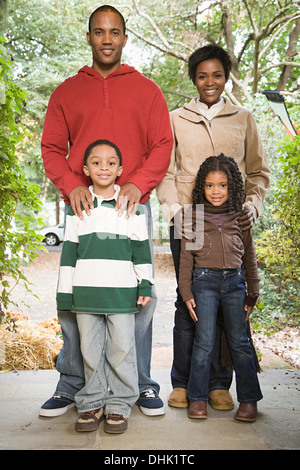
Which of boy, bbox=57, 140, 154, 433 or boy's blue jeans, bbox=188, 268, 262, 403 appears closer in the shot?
boy, bbox=57, 140, 154, 433

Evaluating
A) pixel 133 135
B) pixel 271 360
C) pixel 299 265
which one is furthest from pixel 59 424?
pixel 299 265

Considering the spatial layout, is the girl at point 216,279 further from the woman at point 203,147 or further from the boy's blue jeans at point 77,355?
the boy's blue jeans at point 77,355

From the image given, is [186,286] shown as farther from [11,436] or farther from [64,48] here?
[64,48]

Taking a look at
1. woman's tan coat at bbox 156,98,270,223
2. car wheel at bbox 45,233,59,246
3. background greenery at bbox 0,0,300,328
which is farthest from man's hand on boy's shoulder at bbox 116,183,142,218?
car wheel at bbox 45,233,59,246

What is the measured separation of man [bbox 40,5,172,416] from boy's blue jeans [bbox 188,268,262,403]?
9.0 inches

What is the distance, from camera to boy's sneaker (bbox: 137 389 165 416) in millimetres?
2240

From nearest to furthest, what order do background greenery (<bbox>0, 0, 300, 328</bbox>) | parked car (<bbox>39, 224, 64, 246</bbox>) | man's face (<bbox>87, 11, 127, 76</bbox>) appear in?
man's face (<bbox>87, 11, 127, 76</bbox>) → background greenery (<bbox>0, 0, 300, 328</bbox>) → parked car (<bbox>39, 224, 64, 246</bbox>)

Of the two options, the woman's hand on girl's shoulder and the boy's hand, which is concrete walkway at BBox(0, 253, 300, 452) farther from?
the woman's hand on girl's shoulder

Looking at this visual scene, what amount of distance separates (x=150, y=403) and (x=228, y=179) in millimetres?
1147

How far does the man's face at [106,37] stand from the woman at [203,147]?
42 centimetres

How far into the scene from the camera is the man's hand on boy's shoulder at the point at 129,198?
7.13 feet

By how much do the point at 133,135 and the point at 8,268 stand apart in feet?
4.27

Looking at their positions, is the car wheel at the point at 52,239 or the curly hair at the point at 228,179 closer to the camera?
the curly hair at the point at 228,179

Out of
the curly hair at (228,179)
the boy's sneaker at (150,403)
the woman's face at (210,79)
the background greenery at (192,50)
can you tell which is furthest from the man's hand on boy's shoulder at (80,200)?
the background greenery at (192,50)
